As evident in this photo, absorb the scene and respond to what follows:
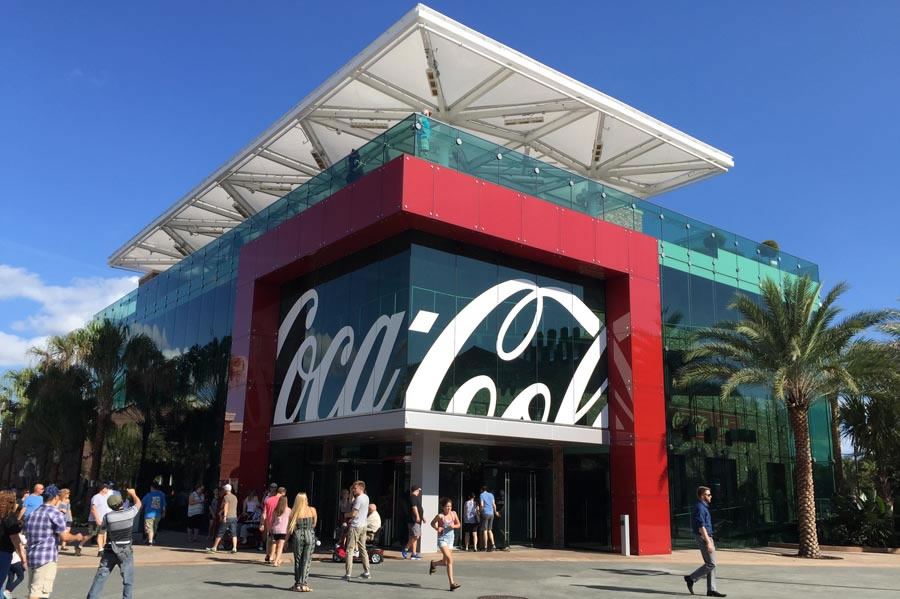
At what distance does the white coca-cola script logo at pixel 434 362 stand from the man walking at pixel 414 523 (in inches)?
81.8

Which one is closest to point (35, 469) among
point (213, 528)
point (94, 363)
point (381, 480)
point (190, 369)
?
point (94, 363)

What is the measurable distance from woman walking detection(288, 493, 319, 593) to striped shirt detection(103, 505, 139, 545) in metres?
3.37

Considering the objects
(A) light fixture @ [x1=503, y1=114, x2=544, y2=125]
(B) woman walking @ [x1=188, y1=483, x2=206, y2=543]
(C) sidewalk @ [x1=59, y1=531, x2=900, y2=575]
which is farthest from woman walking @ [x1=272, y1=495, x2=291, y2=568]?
(A) light fixture @ [x1=503, y1=114, x2=544, y2=125]

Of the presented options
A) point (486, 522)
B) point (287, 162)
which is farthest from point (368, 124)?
point (486, 522)

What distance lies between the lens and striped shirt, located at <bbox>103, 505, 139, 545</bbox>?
9.20m

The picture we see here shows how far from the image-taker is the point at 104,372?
31.3 meters

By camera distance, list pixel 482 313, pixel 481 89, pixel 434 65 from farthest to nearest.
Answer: pixel 481 89 < pixel 434 65 < pixel 482 313

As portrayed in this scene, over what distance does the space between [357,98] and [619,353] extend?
1136 cm

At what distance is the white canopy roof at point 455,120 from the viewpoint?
21.0 meters

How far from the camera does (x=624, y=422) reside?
21078 millimetres

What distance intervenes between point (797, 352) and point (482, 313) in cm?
936

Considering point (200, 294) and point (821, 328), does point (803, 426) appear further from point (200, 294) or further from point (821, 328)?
point (200, 294)

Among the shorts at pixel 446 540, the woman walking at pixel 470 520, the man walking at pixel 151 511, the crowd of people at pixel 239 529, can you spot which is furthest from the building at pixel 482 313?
the shorts at pixel 446 540

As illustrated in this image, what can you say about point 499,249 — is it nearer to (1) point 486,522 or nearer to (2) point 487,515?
(2) point 487,515
